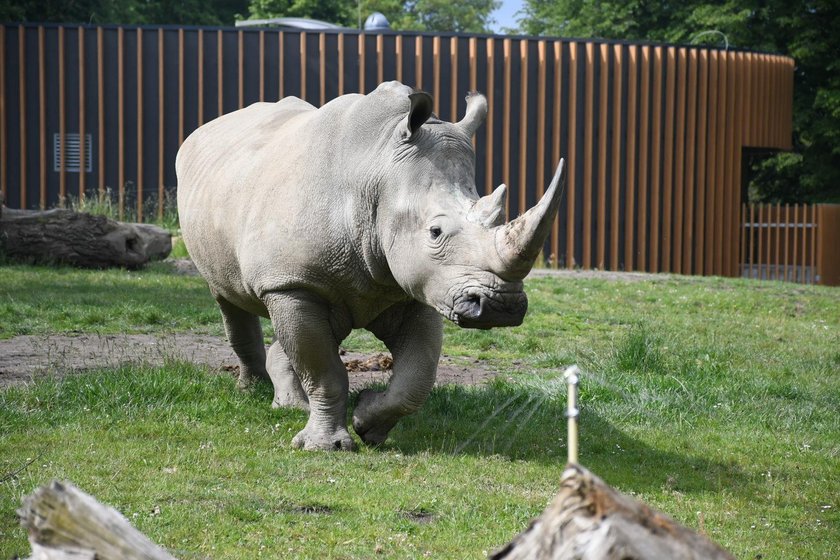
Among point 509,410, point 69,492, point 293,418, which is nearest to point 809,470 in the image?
point 509,410

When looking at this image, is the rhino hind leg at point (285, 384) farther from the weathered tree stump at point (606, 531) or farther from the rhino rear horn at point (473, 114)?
the weathered tree stump at point (606, 531)

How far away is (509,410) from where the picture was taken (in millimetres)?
7609

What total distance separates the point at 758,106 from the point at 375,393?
18.0 m

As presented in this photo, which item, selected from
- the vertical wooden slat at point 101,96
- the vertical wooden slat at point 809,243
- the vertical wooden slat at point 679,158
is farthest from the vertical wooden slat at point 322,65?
the vertical wooden slat at point 809,243

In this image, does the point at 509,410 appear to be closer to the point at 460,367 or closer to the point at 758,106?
the point at 460,367

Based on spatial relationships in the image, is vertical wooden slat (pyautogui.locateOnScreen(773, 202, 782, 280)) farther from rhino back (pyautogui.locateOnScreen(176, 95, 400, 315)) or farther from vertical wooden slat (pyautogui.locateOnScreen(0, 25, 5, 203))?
rhino back (pyautogui.locateOnScreen(176, 95, 400, 315))

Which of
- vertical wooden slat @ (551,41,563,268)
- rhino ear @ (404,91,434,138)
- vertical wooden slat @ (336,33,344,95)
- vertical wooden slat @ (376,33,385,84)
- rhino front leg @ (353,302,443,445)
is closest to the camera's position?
rhino ear @ (404,91,434,138)

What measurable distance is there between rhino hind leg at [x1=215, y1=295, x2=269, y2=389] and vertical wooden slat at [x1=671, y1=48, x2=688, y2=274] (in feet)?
47.7

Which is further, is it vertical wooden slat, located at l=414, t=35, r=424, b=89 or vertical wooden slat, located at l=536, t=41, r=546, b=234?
vertical wooden slat, located at l=536, t=41, r=546, b=234

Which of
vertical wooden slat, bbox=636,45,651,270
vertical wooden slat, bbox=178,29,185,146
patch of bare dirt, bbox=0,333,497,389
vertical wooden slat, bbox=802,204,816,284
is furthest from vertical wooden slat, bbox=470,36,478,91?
patch of bare dirt, bbox=0,333,497,389

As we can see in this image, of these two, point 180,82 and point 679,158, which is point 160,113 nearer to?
point 180,82

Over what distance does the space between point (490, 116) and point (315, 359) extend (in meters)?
14.7

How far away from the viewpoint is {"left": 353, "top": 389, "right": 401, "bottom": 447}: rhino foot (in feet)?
21.6

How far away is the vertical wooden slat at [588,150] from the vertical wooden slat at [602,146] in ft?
0.49
